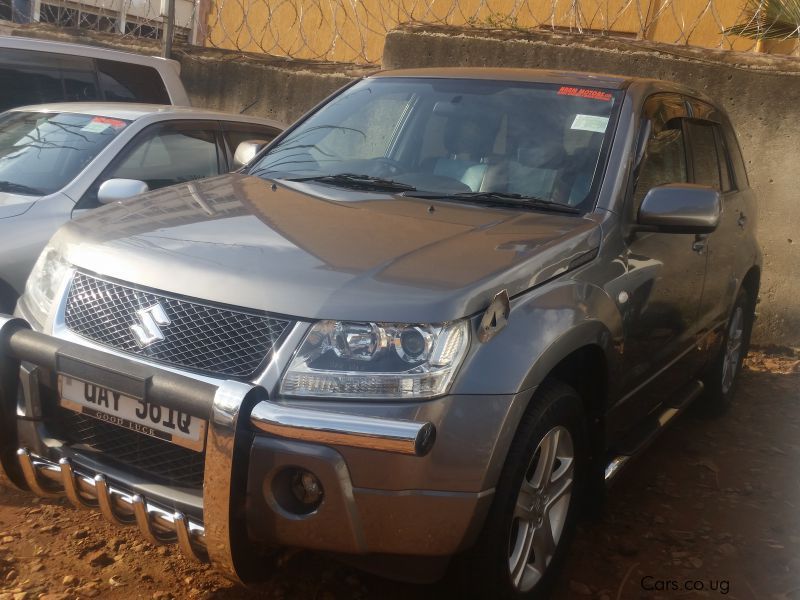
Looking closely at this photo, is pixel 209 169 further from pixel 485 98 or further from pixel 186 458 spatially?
pixel 186 458

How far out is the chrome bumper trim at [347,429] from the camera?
219 cm

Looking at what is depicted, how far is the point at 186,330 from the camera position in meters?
2.46

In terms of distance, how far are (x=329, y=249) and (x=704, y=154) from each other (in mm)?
2625

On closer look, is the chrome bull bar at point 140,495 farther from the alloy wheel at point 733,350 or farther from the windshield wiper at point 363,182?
the alloy wheel at point 733,350

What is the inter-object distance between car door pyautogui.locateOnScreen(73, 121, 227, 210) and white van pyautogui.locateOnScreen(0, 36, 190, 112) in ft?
5.55

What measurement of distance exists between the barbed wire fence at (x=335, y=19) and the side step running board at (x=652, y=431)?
4361mm

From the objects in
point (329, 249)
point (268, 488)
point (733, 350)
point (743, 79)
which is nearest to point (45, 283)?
point (329, 249)

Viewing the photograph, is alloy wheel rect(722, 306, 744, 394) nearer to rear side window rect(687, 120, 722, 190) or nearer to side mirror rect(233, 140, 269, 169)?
rear side window rect(687, 120, 722, 190)

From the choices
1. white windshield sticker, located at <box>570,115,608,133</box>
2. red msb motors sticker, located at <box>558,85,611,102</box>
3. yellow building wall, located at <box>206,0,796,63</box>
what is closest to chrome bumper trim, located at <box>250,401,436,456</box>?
white windshield sticker, located at <box>570,115,608,133</box>

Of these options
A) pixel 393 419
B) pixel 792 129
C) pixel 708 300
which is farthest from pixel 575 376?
pixel 792 129

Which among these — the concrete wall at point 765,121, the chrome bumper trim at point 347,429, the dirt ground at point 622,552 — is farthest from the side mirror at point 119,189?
the concrete wall at point 765,121

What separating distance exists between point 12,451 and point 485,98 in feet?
7.53

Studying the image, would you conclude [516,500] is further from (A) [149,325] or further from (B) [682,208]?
(B) [682,208]

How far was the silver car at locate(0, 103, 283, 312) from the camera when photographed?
425 centimetres
